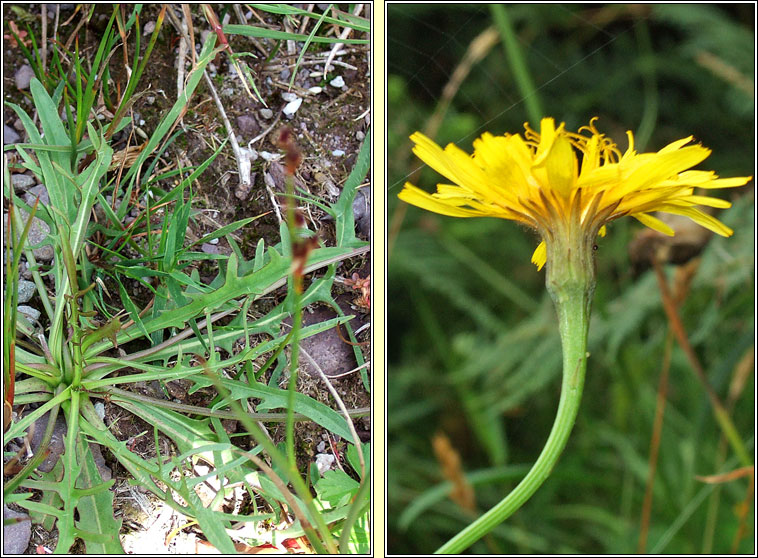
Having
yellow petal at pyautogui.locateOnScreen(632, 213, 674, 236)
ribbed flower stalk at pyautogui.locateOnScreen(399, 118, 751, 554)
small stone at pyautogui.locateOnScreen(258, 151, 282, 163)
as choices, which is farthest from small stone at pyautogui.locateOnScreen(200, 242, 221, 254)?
yellow petal at pyautogui.locateOnScreen(632, 213, 674, 236)

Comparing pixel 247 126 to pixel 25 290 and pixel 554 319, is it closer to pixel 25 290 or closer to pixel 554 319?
pixel 25 290

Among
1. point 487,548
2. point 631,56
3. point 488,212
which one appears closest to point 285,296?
point 488,212

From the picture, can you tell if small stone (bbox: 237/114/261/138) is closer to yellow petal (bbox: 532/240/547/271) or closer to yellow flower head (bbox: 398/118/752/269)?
yellow flower head (bbox: 398/118/752/269)

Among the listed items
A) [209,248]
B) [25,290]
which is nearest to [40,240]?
[25,290]

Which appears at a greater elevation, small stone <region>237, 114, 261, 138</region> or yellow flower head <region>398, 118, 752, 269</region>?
small stone <region>237, 114, 261, 138</region>

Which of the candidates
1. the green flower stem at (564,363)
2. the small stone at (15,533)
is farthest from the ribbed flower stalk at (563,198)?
the small stone at (15,533)

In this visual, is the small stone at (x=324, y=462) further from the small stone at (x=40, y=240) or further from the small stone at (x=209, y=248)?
the small stone at (x=40, y=240)

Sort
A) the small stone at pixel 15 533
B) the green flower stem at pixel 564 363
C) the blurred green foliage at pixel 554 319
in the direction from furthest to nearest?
the blurred green foliage at pixel 554 319 → the small stone at pixel 15 533 → the green flower stem at pixel 564 363
